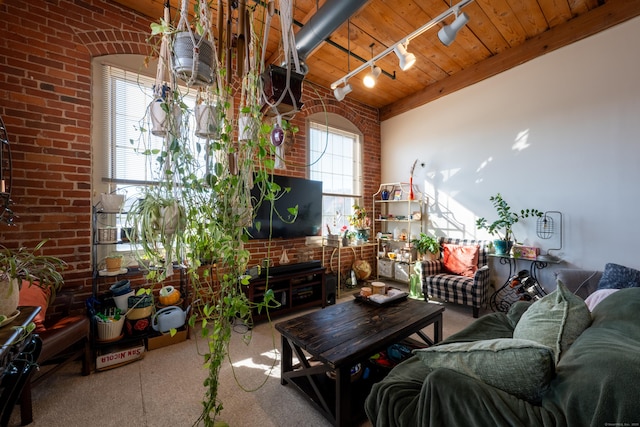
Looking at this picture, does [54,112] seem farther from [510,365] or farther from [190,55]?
[510,365]

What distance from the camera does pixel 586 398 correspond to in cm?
70

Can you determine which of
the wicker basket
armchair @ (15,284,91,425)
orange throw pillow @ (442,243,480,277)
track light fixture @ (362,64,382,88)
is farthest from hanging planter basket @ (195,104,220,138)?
orange throw pillow @ (442,243,480,277)

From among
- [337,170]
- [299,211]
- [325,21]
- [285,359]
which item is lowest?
[285,359]

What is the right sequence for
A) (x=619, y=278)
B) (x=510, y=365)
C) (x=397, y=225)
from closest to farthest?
(x=510, y=365)
(x=619, y=278)
(x=397, y=225)

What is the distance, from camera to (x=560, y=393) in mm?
768

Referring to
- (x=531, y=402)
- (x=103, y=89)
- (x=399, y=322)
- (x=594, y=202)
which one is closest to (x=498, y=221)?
(x=594, y=202)

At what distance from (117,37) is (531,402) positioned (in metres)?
3.81

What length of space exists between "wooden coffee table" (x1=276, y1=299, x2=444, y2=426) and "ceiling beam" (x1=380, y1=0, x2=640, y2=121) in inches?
123

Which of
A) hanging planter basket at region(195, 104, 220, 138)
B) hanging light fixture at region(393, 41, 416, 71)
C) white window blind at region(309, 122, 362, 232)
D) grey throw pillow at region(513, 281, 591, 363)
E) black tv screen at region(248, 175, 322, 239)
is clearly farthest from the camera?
white window blind at region(309, 122, 362, 232)

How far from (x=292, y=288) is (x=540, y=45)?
13.0 feet

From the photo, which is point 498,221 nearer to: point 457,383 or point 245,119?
point 457,383

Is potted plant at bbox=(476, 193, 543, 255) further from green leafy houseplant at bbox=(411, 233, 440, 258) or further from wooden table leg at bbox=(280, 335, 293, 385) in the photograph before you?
wooden table leg at bbox=(280, 335, 293, 385)

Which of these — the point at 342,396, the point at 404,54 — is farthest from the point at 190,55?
the point at 404,54

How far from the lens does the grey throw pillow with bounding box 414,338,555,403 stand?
0.82 m
